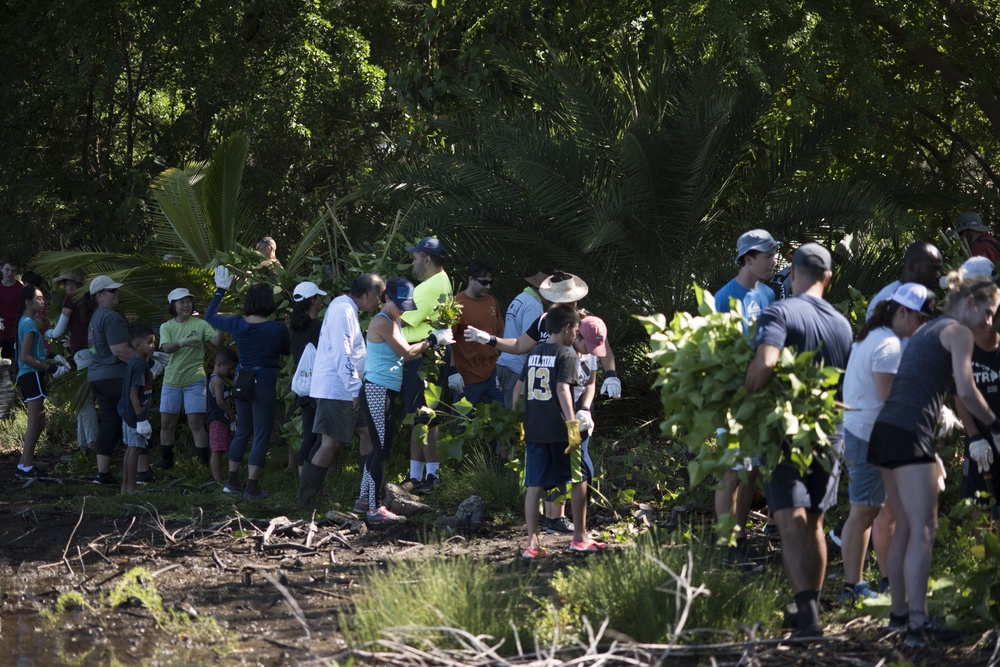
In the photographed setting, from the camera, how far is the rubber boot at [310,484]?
8.91 meters

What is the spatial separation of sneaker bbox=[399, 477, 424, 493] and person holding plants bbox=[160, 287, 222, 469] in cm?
225

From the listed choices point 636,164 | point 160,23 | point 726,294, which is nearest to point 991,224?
point 636,164

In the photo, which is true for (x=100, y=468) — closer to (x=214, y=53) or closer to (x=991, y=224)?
(x=214, y=53)

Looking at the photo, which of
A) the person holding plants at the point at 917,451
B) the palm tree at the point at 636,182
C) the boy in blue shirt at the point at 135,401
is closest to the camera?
the person holding plants at the point at 917,451

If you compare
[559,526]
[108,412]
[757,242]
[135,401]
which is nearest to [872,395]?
[757,242]

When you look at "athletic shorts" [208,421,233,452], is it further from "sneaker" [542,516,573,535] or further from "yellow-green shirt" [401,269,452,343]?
"sneaker" [542,516,573,535]

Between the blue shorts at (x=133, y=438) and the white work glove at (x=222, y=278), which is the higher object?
the white work glove at (x=222, y=278)

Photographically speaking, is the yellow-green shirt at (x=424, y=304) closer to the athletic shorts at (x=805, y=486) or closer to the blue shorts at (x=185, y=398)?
the blue shorts at (x=185, y=398)

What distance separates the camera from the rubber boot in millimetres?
8914

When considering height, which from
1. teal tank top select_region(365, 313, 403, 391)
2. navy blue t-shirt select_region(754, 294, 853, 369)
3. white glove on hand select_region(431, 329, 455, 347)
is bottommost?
teal tank top select_region(365, 313, 403, 391)

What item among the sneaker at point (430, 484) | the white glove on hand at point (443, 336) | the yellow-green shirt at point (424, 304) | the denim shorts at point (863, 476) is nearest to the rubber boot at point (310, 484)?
the sneaker at point (430, 484)

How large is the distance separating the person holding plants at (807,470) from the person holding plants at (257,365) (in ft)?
16.3

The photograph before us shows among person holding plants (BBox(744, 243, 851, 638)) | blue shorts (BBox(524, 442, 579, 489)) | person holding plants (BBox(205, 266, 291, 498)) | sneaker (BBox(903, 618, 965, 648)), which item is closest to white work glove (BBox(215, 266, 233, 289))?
person holding plants (BBox(205, 266, 291, 498))

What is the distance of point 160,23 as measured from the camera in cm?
1502
